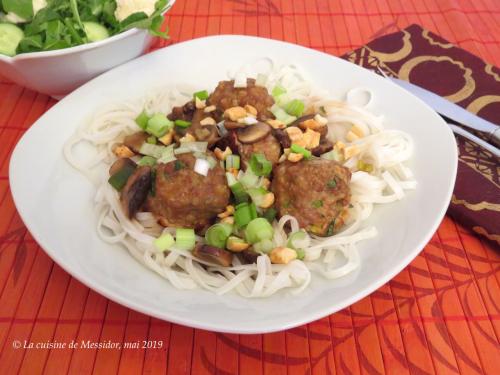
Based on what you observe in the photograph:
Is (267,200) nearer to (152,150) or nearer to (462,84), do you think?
(152,150)

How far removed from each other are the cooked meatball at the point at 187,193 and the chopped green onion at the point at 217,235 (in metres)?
0.12

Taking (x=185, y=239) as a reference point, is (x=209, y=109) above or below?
above

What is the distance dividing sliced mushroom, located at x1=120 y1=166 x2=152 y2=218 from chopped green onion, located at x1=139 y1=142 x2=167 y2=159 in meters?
0.28

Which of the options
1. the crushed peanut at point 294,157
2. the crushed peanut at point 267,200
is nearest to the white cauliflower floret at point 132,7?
the crushed peanut at point 294,157

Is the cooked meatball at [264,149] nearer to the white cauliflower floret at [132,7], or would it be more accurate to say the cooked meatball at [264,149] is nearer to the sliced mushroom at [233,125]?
the sliced mushroom at [233,125]

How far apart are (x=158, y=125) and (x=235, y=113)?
0.55 m

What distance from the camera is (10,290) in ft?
8.97

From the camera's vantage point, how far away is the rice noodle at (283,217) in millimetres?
2451

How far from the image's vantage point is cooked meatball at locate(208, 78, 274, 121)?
3135 millimetres

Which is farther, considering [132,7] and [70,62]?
[132,7]

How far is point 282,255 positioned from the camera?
2.47 metres

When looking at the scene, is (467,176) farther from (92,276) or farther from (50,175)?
(50,175)

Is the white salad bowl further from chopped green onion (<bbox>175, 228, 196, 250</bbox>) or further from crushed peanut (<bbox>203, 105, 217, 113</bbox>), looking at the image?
chopped green onion (<bbox>175, 228, 196, 250</bbox>)

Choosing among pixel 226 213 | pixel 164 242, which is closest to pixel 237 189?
pixel 226 213
